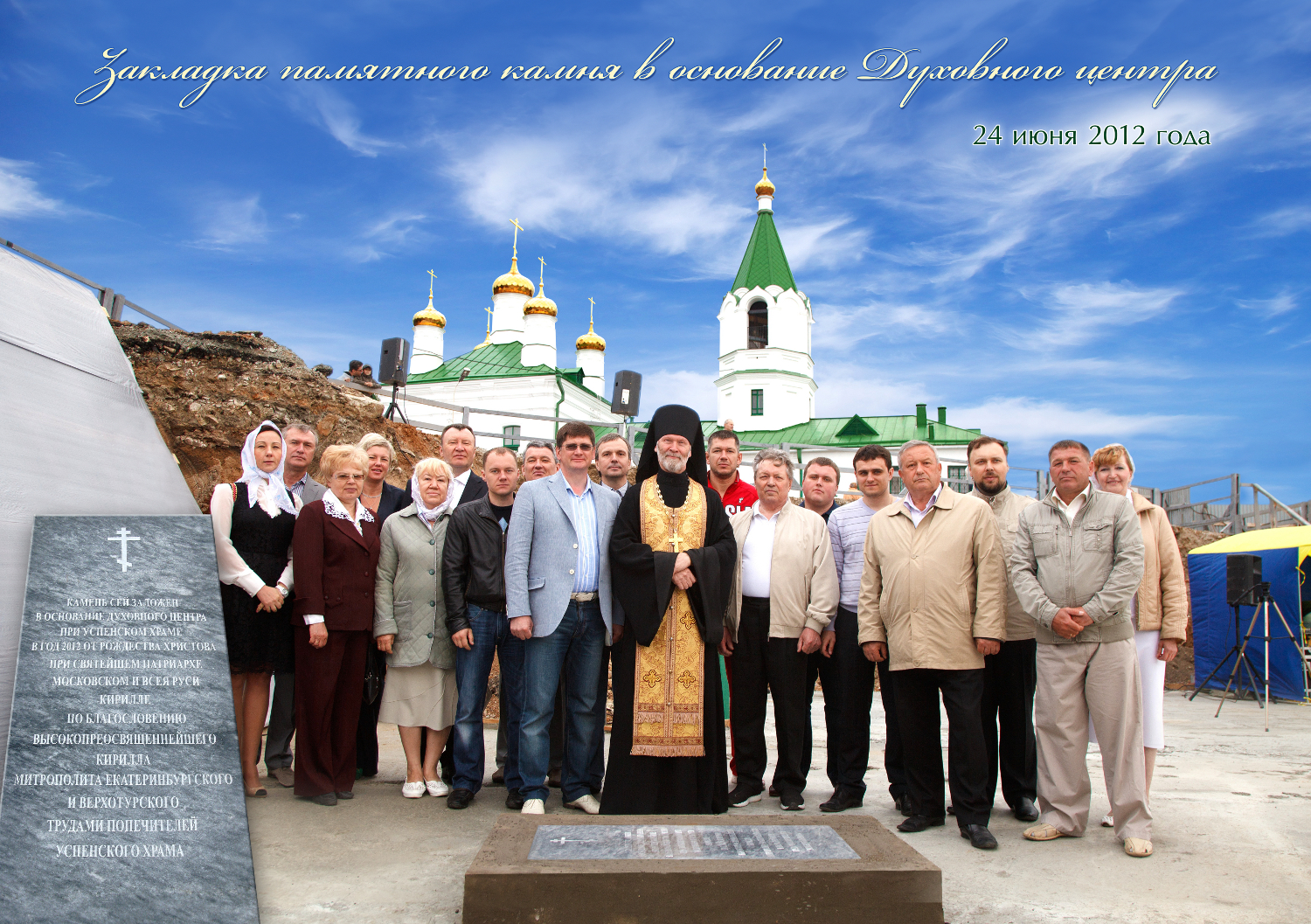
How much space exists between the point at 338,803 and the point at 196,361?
20.8ft

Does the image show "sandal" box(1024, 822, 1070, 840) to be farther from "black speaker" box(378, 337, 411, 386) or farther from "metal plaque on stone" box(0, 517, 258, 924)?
"black speaker" box(378, 337, 411, 386)

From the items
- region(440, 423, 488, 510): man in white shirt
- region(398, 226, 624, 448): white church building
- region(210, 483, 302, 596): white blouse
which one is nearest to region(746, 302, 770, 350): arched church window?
region(398, 226, 624, 448): white church building

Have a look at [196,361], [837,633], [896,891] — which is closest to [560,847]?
[896,891]

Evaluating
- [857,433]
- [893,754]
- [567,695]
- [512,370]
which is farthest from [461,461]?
[857,433]

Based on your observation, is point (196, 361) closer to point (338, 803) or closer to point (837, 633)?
point (338, 803)

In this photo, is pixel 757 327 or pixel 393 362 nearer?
pixel 393 362

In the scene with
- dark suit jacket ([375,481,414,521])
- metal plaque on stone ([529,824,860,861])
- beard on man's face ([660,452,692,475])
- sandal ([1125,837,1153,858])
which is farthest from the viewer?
dark suit jacket ([375,481,414,521])

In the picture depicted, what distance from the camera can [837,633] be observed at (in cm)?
460

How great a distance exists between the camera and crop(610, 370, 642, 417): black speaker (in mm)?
17250

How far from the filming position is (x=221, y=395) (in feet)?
28.9

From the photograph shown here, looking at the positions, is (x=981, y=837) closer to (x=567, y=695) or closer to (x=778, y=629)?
(x=778, y=629)

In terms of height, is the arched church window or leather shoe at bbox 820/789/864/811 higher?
the arched church window

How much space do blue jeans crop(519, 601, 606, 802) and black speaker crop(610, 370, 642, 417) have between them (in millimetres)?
12792

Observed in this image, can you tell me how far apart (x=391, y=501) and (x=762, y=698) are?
241 cm
